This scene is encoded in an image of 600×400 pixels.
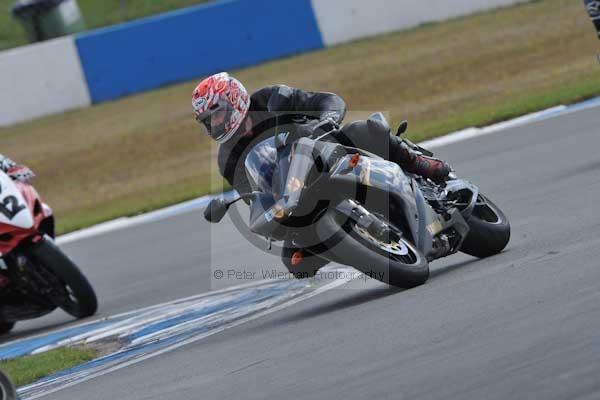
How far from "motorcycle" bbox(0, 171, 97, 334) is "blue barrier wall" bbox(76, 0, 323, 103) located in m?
15.1

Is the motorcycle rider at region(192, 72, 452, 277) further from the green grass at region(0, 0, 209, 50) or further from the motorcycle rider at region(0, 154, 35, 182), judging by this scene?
the green grass at region(0, 0, 209, 50)

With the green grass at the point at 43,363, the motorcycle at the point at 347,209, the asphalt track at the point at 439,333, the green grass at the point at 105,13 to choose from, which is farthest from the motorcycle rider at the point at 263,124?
the green grass at the point at 105,13

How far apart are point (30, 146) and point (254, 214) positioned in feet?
53.4

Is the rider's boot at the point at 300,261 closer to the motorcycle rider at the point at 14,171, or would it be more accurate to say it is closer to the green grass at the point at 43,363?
the green grass at the point at 43,363

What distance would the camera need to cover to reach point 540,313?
5.41m

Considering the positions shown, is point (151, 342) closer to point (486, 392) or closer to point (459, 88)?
point (486, 392)

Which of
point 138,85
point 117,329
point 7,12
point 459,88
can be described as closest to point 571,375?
point 117,329

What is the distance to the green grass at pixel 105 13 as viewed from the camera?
30.7m

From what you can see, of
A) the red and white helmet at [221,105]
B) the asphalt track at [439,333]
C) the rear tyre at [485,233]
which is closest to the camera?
Result: the asphalt track at [439,333]

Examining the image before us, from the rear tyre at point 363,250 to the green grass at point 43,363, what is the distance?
1.83m

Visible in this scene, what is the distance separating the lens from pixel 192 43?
24.1 meters

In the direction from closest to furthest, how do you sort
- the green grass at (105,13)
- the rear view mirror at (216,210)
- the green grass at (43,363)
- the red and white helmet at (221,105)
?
the rear view mirror at (216,210)
the red and white helmet at (221,105)
the green grass at (43,363)
the green grass at (105,13)

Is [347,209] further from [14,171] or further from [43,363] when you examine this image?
[14,171]

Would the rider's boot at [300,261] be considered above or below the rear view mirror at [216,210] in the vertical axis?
below
